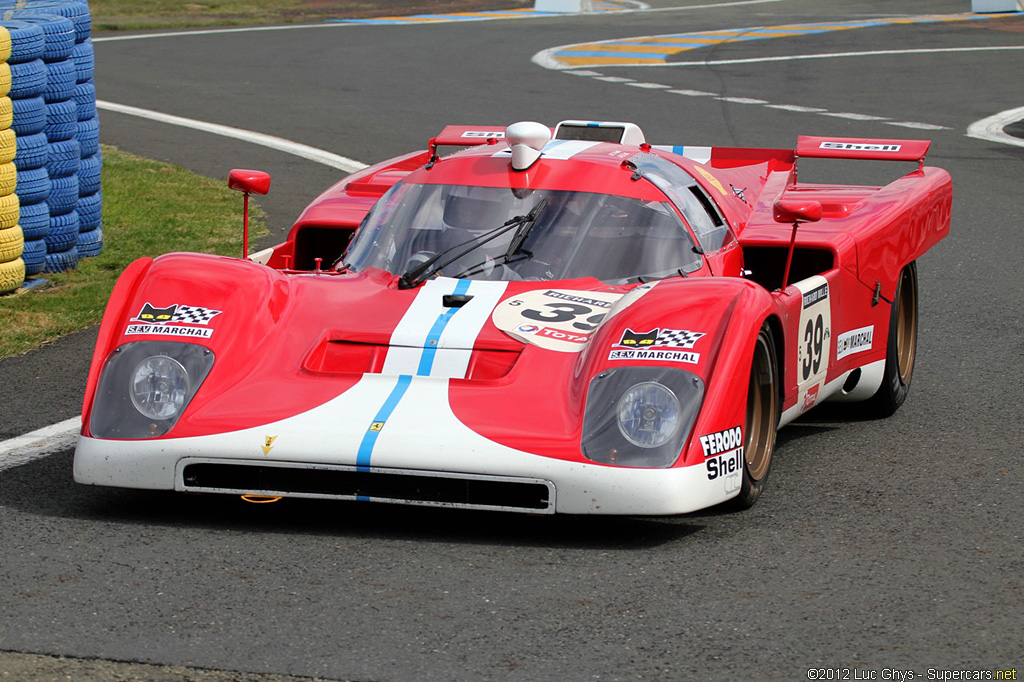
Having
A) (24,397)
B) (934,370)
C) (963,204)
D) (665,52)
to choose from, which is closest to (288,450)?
(24,397)

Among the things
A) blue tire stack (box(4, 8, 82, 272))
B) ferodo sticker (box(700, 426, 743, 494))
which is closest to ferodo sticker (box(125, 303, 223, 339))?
ferodo sticker (box(700, 426, 743, 494))

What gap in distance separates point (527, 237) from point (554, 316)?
0.61 metres

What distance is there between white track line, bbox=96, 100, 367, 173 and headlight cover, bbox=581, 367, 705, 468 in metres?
8.98

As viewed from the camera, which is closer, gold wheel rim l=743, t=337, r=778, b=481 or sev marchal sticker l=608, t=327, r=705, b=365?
sev marchal sticker l=608, t=327, r=705, b=365

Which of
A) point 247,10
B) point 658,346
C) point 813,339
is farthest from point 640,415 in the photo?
point 247,10

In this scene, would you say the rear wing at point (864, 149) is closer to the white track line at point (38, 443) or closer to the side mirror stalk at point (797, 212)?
the side mirror stalk at point (797, 212)

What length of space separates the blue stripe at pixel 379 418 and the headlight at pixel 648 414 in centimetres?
72

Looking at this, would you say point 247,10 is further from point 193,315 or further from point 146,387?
point 146,387

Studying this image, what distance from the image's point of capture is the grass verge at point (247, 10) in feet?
95.3

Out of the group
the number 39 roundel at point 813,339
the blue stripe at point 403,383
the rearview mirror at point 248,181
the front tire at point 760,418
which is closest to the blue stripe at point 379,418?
the blue stripe at point 403,383

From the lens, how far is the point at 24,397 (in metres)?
7.16

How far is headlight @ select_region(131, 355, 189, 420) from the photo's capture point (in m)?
5.38

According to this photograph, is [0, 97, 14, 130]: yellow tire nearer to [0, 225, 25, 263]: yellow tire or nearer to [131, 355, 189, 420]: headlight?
[0, 225, 25, 263]: yellow tire

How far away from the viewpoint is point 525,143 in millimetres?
6633
